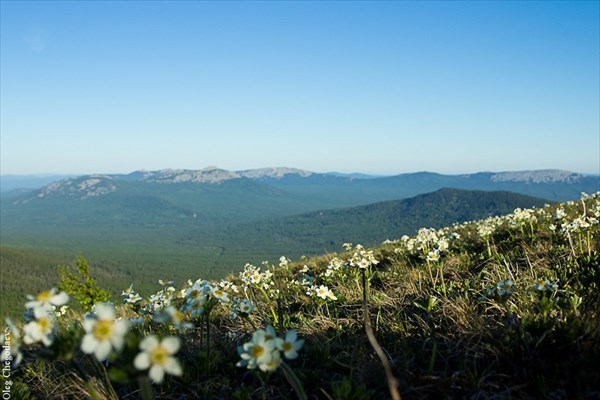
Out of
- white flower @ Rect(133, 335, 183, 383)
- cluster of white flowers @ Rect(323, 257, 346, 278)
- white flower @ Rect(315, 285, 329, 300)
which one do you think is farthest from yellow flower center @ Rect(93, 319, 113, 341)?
cluster of white flowers @ Rect(323, 257, 346, 278)

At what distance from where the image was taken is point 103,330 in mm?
1970

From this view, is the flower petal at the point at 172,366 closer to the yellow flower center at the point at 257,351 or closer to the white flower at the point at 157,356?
the white flower at the point at 157,356

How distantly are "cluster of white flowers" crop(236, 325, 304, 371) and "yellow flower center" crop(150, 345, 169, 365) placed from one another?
523 millimetres

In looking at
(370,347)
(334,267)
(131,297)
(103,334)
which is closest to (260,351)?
(103,334)

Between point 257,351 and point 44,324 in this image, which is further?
point 257,351

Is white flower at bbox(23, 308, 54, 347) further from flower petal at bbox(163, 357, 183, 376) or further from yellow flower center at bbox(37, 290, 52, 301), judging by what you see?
flower petal at bbox(163, 357, 183, 376)

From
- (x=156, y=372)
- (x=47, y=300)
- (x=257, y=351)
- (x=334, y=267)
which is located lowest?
(x=334, y=267)

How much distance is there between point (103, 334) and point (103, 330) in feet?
0.07

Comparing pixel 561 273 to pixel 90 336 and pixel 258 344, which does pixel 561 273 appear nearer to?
pixel 258 344

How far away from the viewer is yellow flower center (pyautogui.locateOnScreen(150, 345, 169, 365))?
194 centimetres

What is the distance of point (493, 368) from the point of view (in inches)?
123

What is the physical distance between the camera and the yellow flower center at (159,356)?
1944 millimetres

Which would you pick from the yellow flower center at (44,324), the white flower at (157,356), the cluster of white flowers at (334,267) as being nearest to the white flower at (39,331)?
the yellow flower center at (44,324)

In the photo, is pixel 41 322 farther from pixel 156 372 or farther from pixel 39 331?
pixel 156 372
